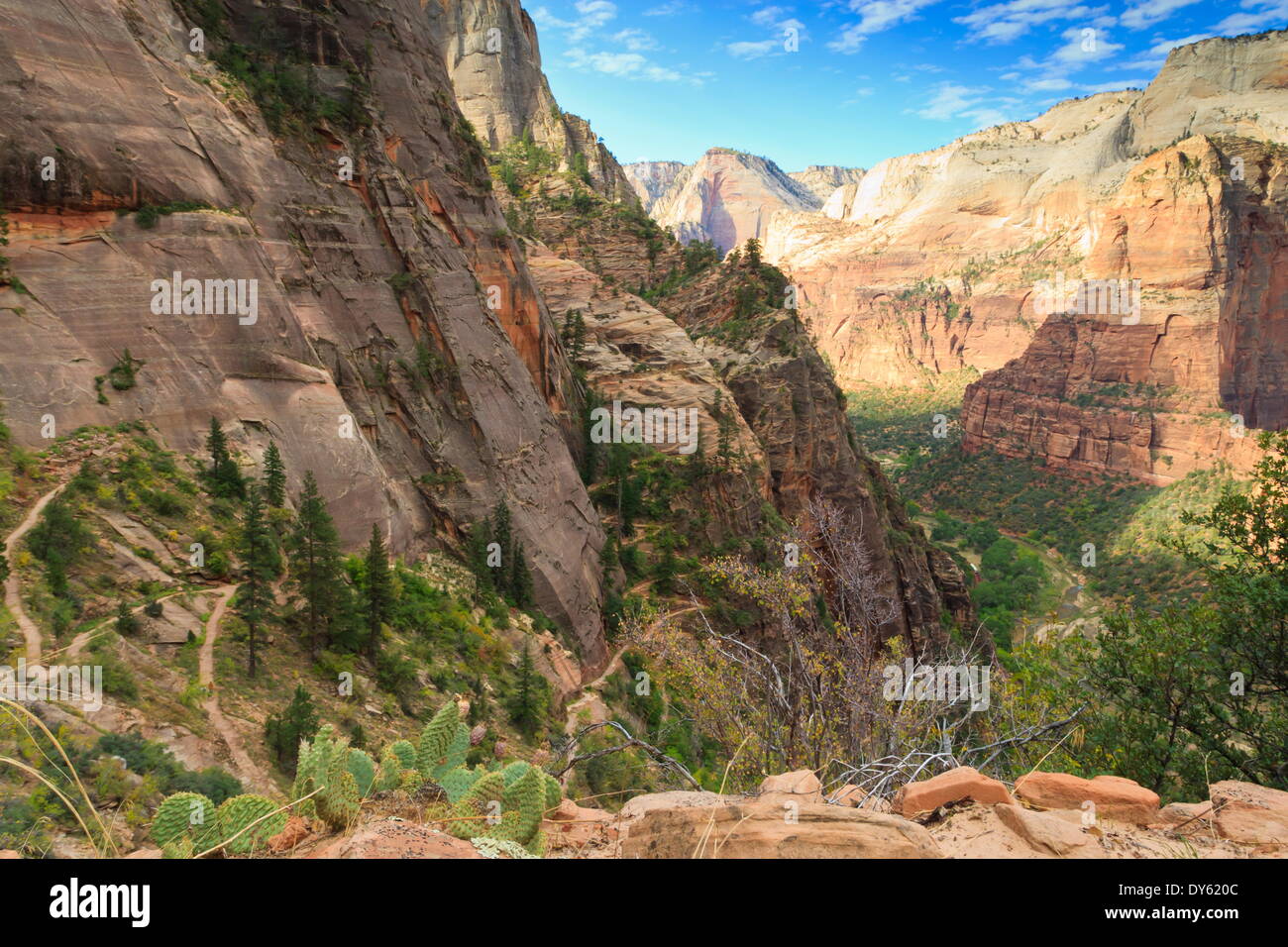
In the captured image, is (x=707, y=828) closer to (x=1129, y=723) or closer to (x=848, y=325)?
(x=1129, y=723)

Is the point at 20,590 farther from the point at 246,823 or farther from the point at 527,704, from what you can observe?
the point at 527,704

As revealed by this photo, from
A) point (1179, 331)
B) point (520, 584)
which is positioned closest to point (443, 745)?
point (520, 584)

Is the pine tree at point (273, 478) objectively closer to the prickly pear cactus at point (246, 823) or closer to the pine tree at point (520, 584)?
the pine tree at point (520, 584)

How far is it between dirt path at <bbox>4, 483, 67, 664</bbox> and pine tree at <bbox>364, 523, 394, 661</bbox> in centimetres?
674

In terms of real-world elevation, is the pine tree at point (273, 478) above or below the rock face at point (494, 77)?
below

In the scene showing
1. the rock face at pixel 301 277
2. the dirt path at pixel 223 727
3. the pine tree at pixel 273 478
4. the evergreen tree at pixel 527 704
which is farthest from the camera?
the evergreen tree at pixel 527 704

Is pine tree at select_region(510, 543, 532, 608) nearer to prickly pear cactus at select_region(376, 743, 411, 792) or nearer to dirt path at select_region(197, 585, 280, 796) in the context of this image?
dirt path at select_region(197, 585, 280, 796)

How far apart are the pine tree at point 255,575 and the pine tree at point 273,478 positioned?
795mm

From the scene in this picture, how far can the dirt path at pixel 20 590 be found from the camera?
11.4m

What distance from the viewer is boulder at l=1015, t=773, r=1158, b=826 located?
6121mm

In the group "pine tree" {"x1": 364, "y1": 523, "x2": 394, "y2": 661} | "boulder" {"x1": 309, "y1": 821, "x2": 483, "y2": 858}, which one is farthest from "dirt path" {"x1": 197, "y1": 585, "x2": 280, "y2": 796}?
"boulder" {"x1": 309, "y1": 821, "x2": 483, "y2": 858}

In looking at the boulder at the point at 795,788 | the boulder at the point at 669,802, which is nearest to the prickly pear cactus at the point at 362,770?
the boulder at the point at 669,802

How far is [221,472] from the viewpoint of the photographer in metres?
17.8

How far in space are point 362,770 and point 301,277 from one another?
70.1 feet
